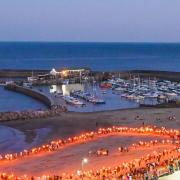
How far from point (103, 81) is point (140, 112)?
40.0 m

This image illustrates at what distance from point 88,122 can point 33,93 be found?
2540cm

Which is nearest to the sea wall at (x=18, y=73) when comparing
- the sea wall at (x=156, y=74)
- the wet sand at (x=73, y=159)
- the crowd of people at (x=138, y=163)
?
the sea wall at (x=156, y=74)

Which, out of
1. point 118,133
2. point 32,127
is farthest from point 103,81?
point 118,133

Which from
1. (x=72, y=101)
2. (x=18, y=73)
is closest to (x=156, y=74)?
(x=18, y=73)

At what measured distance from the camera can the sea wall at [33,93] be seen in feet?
191

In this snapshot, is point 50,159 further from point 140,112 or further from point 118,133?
point 140,112

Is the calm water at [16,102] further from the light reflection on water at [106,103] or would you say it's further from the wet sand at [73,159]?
the wet sand at [73,159]

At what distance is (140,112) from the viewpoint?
47.8 metres

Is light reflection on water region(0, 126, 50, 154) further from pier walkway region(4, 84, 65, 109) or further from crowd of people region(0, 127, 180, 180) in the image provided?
pier walkway region(4, 84, 65, 109)

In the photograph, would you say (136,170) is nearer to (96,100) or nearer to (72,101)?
(72,101)

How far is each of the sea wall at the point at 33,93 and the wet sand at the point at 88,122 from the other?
7711 millimetres

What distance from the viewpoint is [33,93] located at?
6788 centimetres

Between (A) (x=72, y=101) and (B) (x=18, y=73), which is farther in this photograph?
(B) (x=18, y=73)

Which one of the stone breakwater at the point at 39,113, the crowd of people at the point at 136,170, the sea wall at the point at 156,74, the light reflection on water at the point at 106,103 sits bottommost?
the light reflection on water at the point at 106,103
